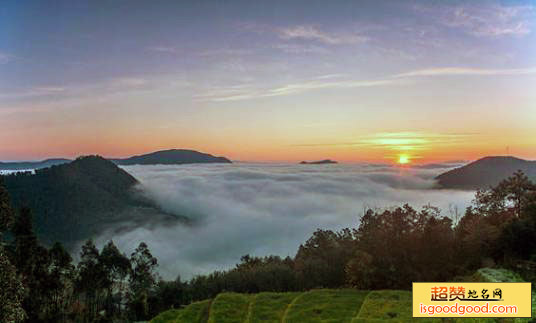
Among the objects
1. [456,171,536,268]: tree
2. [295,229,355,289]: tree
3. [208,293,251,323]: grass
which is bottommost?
[295,229,355,289]: tree

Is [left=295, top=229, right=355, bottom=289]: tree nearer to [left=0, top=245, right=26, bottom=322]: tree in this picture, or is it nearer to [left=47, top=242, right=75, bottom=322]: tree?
[left=47, top=242, right=75, bottom=322]: tree

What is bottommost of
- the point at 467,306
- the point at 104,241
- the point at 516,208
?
the point at 104,241

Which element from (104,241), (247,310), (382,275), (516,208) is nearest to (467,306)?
(382,275)

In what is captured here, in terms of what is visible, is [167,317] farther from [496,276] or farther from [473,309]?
[496,276]

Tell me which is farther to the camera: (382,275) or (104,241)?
(104,241)

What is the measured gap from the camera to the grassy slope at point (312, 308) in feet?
89.2

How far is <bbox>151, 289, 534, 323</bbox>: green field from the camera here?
27.1 m

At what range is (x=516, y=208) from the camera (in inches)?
1806

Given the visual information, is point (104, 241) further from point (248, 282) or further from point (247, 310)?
point (247, 310)

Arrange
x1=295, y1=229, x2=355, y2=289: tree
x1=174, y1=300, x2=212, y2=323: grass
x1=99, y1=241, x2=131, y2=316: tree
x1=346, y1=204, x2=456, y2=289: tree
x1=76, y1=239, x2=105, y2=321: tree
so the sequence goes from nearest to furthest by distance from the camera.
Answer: x1=174, y1=300, x2=212, y2=323: grass, x1=346, y1=204, x2=456, y2=289: tree, x1=295, y1=229, x2=355, y2=289: tree, x1=76, y1=239, x2=105, y2=321: tree, x1=99, y1=241, x2=131, y2=316: tree

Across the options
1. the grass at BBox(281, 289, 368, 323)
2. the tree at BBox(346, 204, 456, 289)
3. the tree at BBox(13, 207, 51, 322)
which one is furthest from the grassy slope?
the tree at BBox(13, 207, 51, 322)

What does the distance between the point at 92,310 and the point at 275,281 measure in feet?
123

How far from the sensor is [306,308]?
3022 cm

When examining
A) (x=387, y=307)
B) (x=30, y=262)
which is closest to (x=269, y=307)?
(x=387, y=307)
